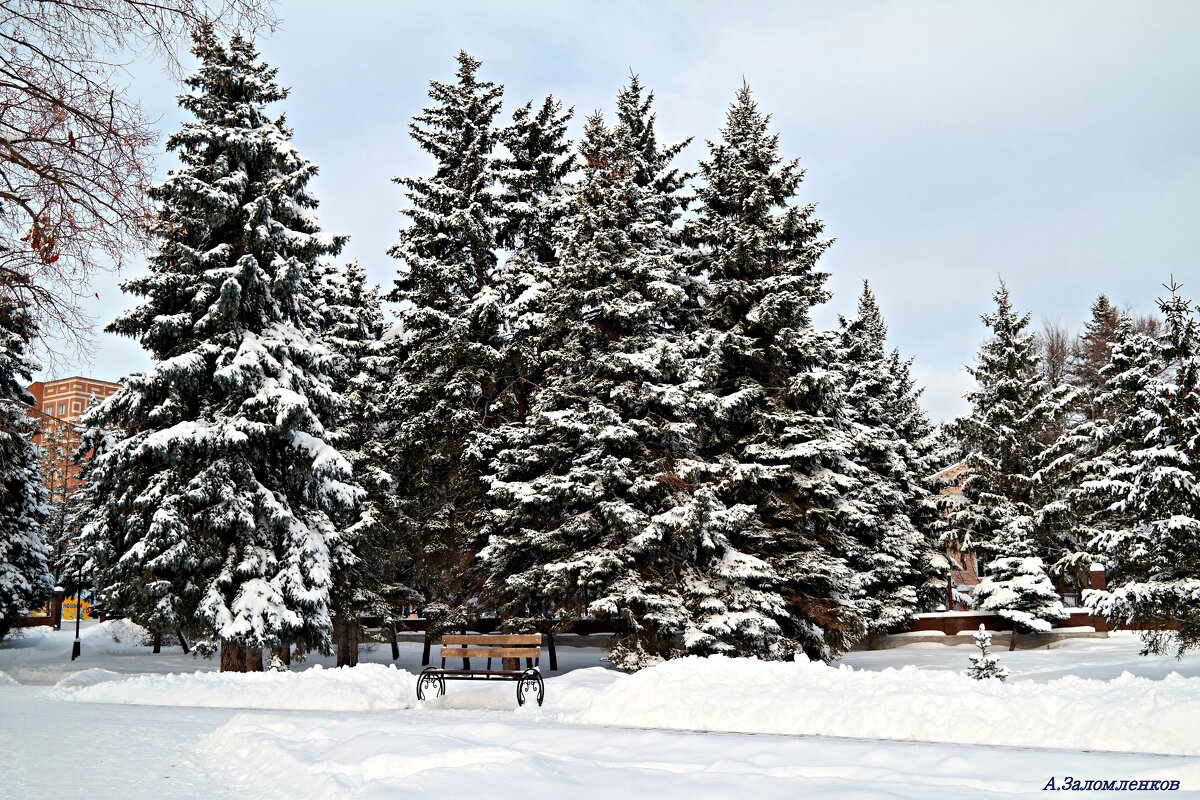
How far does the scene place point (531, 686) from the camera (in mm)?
13234

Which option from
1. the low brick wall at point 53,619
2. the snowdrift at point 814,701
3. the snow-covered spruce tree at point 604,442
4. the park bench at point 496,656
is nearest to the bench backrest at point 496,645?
the park bench at point 496,656

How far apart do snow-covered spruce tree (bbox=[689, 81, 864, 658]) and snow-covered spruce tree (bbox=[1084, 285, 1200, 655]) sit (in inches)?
229

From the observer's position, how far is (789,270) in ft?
76.9

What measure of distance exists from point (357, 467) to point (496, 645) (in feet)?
45.2

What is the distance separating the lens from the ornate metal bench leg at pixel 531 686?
40.8ft

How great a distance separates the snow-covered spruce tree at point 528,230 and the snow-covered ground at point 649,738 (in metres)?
11.4

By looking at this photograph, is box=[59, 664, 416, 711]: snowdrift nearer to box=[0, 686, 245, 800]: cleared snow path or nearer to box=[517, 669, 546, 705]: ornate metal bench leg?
box=[0, 686, 245, 800]: cleared snow path

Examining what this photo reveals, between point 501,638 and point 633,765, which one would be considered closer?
point 633,765

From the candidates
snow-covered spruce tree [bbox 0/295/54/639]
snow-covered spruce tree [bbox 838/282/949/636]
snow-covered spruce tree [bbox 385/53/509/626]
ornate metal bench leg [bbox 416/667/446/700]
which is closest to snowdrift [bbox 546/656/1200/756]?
ornate metal bench leg [bbox 416/667/446/700]

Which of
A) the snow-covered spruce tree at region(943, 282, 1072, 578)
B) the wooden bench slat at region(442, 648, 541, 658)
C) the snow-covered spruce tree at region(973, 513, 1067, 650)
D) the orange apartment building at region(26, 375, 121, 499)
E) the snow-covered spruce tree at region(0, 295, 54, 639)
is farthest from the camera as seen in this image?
the snow-covered spruce tree at region(943, 282, 1072, 578)

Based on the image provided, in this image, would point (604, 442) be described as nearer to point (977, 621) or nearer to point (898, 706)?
point (898, 706)

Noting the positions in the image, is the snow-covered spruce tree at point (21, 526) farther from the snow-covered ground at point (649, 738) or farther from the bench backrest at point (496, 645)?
the bench backrest at point (496, 645)

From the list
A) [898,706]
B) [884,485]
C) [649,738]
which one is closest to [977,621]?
[884,485]

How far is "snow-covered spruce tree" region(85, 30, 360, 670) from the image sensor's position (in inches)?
754
